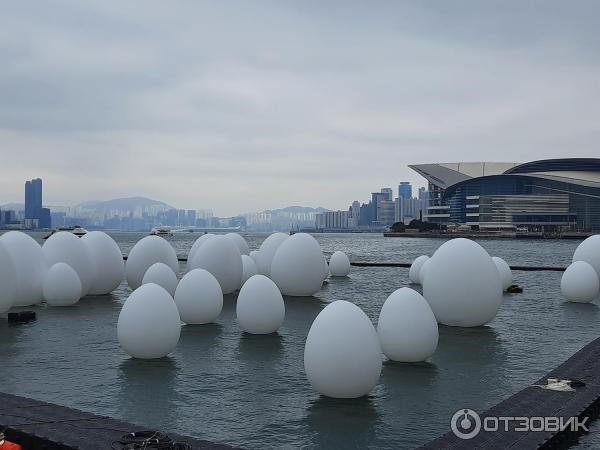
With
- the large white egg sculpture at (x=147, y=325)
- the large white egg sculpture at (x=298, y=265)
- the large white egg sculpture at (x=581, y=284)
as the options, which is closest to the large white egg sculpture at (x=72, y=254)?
the large white egg sculpture at (x=298, y=265)

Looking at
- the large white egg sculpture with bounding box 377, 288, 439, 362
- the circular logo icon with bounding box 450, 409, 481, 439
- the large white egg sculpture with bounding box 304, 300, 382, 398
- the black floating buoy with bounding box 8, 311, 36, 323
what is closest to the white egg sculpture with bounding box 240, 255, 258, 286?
the black floating buoy with bounding box 8, 311, 36, 323

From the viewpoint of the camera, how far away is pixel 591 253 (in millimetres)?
32281

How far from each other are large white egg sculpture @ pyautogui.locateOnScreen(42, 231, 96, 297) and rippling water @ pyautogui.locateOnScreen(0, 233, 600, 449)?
3778 millimetres

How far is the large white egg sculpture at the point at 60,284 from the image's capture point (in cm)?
2633

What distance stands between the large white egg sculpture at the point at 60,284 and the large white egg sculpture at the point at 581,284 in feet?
75.1

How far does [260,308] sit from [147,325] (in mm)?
4688

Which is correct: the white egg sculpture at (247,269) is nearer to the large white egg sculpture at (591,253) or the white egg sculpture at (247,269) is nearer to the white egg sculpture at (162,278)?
the white egg sculpture at (162,278)

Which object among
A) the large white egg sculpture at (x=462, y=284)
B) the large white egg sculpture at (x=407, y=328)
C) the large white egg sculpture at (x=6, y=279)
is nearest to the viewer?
the large white egg sculpture at (x=407, y=328)

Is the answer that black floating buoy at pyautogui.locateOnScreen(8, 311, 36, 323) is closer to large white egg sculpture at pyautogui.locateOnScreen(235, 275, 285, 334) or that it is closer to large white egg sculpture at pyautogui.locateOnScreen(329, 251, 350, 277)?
large white egg sculpture at pyautogui.locateOnScreen(235, 275, 285, 334)

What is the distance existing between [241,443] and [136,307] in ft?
22.7

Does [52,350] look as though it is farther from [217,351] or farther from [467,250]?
[467,250]

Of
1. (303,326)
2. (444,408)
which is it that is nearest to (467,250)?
(303,326)

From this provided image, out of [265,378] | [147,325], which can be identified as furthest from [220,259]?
[265,378]

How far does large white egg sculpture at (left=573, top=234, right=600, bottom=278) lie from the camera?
32.1 meters
